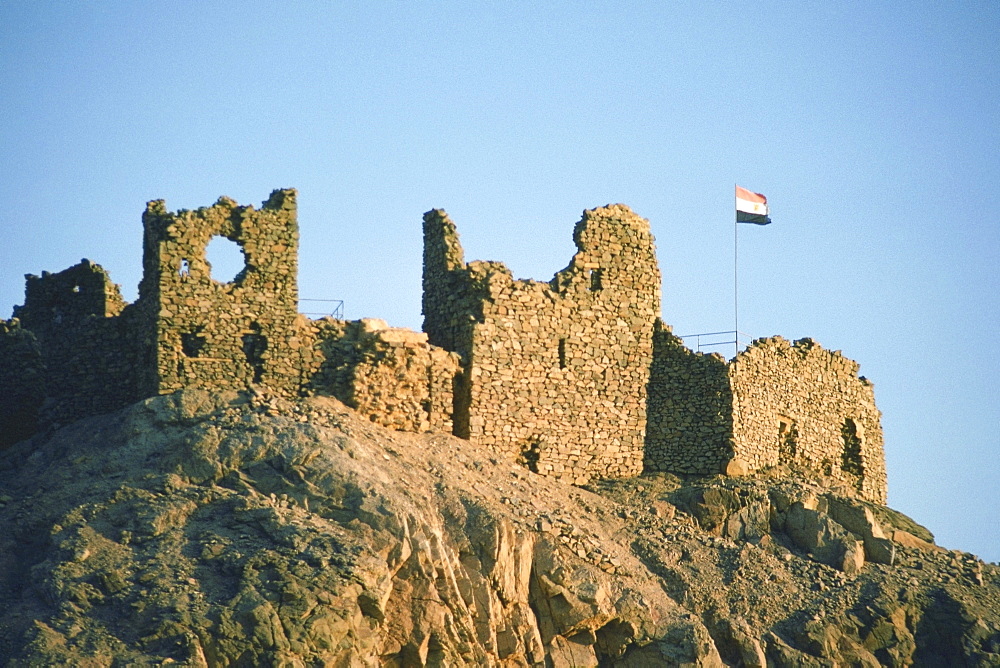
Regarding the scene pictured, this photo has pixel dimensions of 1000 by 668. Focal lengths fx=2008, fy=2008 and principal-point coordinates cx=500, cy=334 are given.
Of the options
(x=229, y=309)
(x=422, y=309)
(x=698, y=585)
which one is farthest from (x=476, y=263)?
(x=698, y=585)

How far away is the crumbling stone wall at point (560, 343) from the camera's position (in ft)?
148

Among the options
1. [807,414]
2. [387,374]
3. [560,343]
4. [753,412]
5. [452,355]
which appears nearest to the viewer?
[387,374]

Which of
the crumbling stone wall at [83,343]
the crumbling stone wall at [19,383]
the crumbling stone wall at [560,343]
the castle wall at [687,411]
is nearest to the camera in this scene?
the crumbling stone wall at [83,343]

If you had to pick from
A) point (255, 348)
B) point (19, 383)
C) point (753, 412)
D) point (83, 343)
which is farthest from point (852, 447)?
point (19, 383)

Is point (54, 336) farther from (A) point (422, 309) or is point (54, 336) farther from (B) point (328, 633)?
(B) point (328, 633)

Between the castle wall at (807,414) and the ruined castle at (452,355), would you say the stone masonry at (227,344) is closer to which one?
the ruined castle at (452,355)

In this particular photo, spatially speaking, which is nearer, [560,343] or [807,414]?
[560,343]

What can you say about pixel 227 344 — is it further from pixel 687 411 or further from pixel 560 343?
pixel 687 411

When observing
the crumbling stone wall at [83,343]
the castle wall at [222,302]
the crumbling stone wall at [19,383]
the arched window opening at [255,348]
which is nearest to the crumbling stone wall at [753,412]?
the castle wall at [222,302]

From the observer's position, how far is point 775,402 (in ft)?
158

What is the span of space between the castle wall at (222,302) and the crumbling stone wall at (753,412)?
8.88 metres

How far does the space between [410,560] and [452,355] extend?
784 centimetres

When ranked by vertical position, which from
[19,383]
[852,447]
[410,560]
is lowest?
[410,560]

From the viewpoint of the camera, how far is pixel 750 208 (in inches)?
2004
